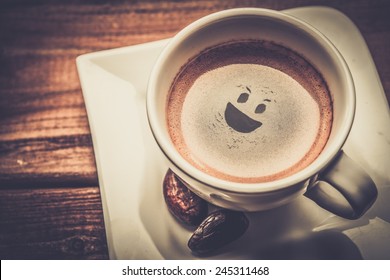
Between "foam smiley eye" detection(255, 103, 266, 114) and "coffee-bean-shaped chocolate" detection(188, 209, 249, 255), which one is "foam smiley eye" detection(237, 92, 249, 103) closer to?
"foam smiley eye" detection(255, 103, 266, 114)

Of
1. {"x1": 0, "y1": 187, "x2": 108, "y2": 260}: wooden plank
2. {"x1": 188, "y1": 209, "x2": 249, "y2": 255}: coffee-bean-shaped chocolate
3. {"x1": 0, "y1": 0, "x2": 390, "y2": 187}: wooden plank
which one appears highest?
{"x1": 0, "y1": 0, "x2": 390, "y2": 187}: wooden plank

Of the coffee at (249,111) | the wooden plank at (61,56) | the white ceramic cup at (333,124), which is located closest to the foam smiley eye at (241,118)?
the coffee at (249,111)

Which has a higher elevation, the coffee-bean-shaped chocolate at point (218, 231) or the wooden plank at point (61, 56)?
the wooden plank at point (61, 56)

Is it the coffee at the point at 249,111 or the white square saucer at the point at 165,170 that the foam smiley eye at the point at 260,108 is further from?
the white square saucer at the point at 165,170

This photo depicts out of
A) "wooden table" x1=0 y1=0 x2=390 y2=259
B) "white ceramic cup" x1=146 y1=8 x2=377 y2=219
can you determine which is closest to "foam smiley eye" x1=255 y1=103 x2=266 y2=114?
"white ceramic cup" x1=146 y1=8 x2=377 y2=219

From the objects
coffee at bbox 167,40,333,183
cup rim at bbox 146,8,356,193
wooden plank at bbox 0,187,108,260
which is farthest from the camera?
wooden plank at bbox 0,187,108,260
